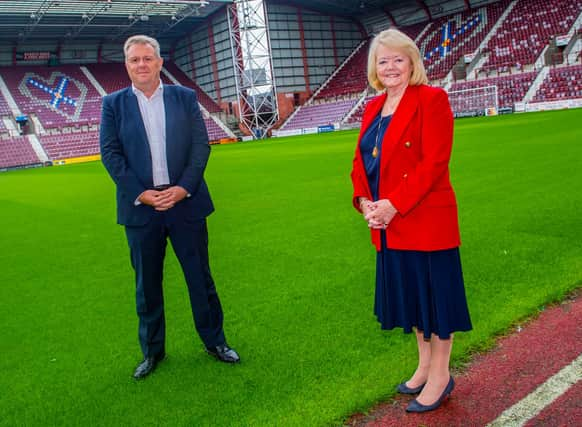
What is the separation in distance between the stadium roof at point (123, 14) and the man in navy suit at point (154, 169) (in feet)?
123

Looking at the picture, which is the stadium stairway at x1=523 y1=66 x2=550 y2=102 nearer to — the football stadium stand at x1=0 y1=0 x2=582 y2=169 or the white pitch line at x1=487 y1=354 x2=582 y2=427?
the football stadium stand at x1=0 y1=0 x2=582 y2=169

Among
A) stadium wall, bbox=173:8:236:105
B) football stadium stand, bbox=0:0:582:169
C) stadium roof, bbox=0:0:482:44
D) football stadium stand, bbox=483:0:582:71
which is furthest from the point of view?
stadium wall, bbox=173:8:236:105

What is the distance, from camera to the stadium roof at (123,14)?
3791 cm

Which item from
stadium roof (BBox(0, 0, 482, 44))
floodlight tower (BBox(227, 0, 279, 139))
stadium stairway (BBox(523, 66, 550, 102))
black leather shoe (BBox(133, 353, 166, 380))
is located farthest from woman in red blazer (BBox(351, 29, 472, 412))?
floodlight tower (BBox(227, 0, 279, 139))

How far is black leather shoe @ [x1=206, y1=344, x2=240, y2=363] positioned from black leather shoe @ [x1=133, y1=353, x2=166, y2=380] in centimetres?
38

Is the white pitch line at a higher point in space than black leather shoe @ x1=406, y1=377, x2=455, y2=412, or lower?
lower

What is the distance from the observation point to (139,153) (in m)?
3.52

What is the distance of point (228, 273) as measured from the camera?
613cm

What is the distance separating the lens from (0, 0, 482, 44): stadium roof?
3791 cm

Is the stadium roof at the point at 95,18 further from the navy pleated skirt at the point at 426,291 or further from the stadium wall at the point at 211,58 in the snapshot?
the navy pleated skirt at the point at 426,291

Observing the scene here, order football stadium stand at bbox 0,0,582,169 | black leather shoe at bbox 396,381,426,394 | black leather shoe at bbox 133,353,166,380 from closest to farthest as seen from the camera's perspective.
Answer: black leather shoe at bbox 396,381,426,394, black leather shoe at bbox 133,353,166,380, football stadium stand at bbox 0,0,582,169

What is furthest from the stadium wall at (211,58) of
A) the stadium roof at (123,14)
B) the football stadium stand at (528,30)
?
the football stadium stand at (528,30)

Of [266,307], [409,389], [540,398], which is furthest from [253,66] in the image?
[540,398]

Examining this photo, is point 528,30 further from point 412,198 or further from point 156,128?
point 412,198
